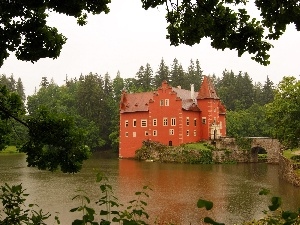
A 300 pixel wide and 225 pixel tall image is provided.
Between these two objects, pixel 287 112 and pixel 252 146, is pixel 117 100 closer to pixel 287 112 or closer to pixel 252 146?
pixel 252 146

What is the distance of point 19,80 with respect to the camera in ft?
391

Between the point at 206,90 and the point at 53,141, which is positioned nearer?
the point at 53,141

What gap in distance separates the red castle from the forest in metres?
7.45

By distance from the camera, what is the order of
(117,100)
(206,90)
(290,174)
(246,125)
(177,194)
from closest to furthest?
(177,194) < (290,174) < (206,90) < (246,125) < (117,100)

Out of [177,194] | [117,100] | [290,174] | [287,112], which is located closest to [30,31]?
[177,194]

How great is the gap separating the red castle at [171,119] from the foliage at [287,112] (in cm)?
1879

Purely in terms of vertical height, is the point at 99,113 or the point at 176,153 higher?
the point at 99,113

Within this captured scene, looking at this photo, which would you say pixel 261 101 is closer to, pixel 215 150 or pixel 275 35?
pixel 215 150

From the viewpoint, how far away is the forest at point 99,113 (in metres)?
8.23

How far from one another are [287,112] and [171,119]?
21.7 meters

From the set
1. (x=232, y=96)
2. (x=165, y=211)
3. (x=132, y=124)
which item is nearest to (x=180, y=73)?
(x=232, y=96)

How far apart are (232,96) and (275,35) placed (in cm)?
7544

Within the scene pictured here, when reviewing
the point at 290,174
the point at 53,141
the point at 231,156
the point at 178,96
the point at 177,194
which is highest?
the point at 178,96

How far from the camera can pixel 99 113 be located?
224 feet
